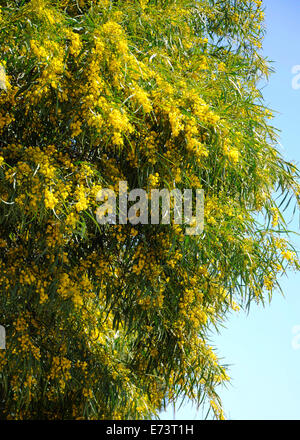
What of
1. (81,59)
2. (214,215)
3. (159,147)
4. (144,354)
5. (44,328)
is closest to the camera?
(81,59)

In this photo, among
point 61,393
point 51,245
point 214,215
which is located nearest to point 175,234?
point 214,215

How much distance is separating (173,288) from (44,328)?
94cm

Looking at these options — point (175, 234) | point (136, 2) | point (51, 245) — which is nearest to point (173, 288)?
point (175, 234)

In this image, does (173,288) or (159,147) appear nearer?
(159,147)

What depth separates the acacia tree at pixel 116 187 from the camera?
3377 millimetres

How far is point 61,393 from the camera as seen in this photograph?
174 inches

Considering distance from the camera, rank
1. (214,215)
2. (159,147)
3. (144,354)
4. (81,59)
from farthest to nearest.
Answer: (144,354) → (214,215) → (159,147) → (81,59)

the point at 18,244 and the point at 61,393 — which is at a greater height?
the point at 18,244

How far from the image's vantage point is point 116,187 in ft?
12.1

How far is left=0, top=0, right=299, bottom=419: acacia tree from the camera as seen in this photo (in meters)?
3.38

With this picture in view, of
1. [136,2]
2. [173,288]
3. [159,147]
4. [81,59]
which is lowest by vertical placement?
[173,288]

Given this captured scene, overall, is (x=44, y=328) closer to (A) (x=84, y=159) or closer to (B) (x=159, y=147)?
(A) (x=84, y=159)

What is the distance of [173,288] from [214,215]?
22.7 inches
